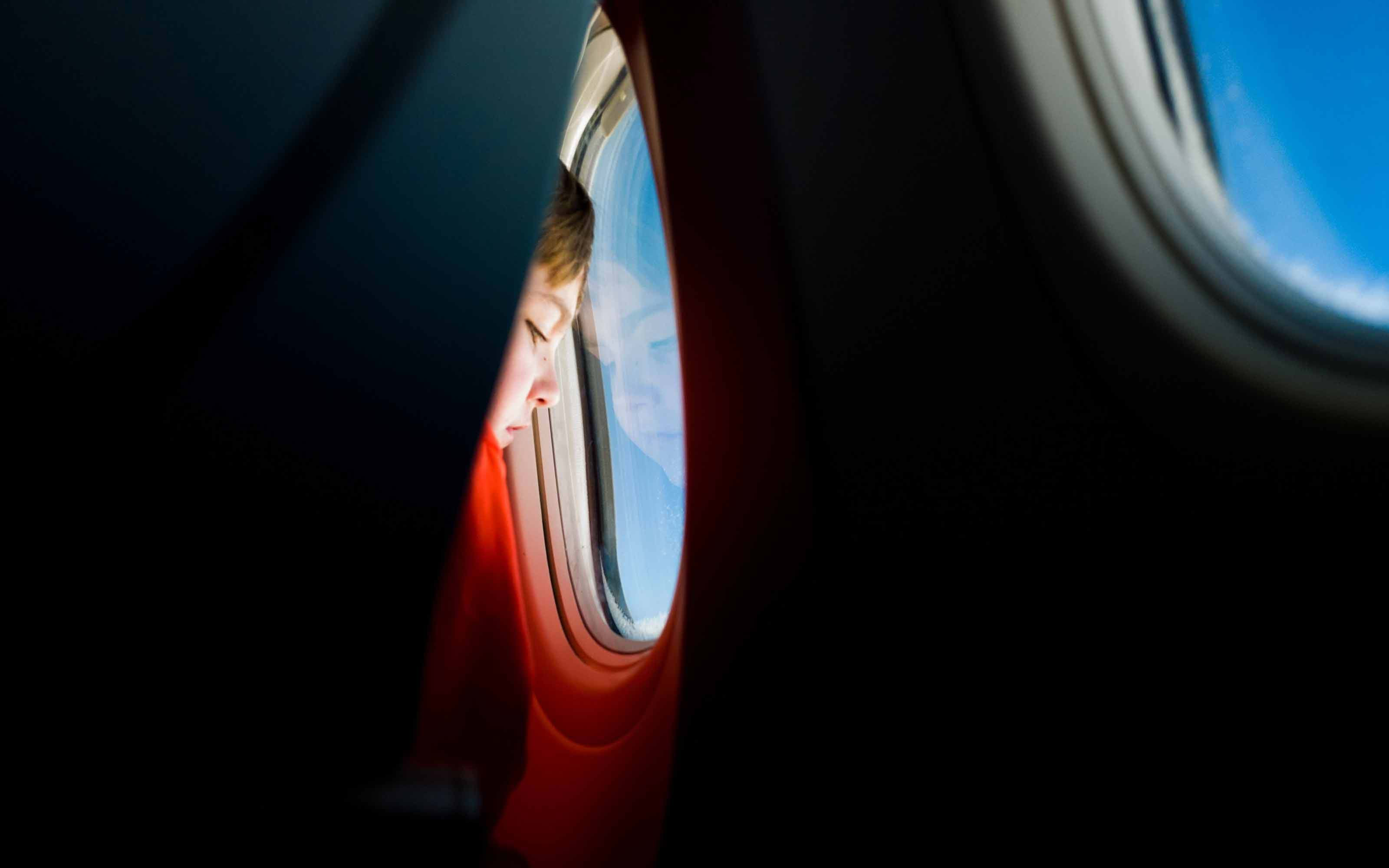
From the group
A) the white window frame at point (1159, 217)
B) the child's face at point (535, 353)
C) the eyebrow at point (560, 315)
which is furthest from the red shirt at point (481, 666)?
the white window frame at point (1159, 217)

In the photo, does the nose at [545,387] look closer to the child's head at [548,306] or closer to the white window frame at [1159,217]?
the child's head at [548,306]

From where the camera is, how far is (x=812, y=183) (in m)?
0.58

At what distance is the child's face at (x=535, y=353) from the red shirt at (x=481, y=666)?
124 millimetres

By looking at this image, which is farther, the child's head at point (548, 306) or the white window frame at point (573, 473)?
the white window frame at point (573, 473)

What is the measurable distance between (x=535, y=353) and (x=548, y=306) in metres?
0.08

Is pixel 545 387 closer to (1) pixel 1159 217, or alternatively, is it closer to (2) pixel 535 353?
(2) pixel 535 353

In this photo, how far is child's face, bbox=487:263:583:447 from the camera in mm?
1180

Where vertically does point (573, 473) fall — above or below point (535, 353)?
below

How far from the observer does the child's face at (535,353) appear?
1.18 meters

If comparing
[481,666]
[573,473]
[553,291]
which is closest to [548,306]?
[553,291]

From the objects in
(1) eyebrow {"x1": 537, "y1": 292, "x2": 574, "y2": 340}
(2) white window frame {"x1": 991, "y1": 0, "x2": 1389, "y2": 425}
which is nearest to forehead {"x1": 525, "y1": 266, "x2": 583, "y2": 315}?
(1) eyebrow {"x1": 537, "y1": 292, "x2": 574, "y2": 340}

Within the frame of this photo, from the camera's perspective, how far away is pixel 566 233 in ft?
3.97

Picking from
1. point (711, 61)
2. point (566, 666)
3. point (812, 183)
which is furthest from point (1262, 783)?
point (566, 666)

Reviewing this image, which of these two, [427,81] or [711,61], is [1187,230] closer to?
[711,61]
